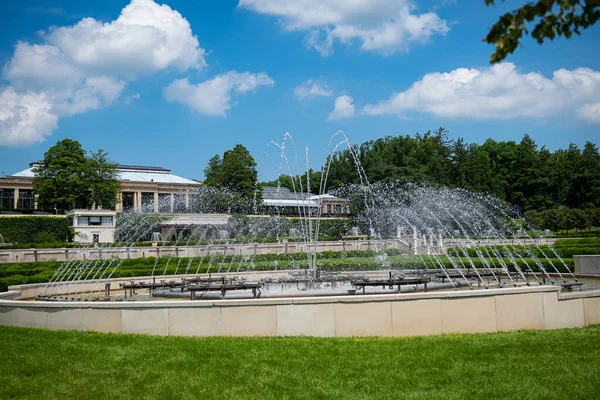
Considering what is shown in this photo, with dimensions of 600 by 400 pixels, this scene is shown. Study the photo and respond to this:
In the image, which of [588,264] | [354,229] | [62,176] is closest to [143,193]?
[62,176]

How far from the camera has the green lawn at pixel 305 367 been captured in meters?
7.14

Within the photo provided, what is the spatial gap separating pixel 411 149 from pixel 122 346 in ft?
267

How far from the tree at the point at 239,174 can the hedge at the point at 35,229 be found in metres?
18.9

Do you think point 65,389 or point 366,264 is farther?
point 366,264

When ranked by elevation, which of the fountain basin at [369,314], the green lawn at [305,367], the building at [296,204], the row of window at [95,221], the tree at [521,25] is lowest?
the green lawn at [305,367]

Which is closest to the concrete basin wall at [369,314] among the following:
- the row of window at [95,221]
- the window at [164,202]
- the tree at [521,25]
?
the tree at [521,25]

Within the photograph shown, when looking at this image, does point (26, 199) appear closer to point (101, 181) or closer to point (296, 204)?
point (101, 181)

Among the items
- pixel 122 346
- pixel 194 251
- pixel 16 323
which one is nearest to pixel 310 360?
pixel 122 346

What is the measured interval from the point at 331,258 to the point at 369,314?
22.7m

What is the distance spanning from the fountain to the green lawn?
1.00 m

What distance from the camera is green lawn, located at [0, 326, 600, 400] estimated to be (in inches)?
281

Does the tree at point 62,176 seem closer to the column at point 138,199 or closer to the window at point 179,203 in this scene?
the column at point 138,199

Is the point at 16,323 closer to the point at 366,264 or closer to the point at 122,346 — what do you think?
the point at 122,346

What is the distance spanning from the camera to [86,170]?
2427 inches
